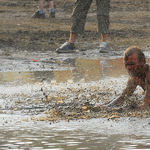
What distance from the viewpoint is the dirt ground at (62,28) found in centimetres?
1038

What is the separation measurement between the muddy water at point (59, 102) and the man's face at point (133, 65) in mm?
442

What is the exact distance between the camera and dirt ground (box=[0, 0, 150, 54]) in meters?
10.4

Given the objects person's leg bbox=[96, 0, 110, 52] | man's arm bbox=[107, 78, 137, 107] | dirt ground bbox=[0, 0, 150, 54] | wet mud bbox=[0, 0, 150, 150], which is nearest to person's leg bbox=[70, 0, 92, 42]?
person's leg bbox=[96, 0, 110, 52]

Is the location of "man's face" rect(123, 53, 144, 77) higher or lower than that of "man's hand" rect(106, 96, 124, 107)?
higher

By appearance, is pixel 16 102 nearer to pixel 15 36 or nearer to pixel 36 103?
pixel 36 103

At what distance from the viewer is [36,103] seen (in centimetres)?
535

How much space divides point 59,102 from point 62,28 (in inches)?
294

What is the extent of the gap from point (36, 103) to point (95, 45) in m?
5.15

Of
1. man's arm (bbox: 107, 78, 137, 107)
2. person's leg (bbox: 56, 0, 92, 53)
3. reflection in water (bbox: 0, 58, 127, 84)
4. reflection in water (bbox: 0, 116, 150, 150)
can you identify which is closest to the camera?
reflection in water (bbox: 0, 116, 150, 150)

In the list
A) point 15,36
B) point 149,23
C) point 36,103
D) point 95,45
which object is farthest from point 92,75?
point 149,23

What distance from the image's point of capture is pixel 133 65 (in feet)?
15.2

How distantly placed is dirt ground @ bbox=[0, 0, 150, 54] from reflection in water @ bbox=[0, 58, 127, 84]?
74.0 inches

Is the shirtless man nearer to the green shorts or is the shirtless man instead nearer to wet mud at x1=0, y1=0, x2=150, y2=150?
wet mud at x1=0, y1=0, x2=150, y2=150

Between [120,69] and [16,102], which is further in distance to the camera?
[120,69]
